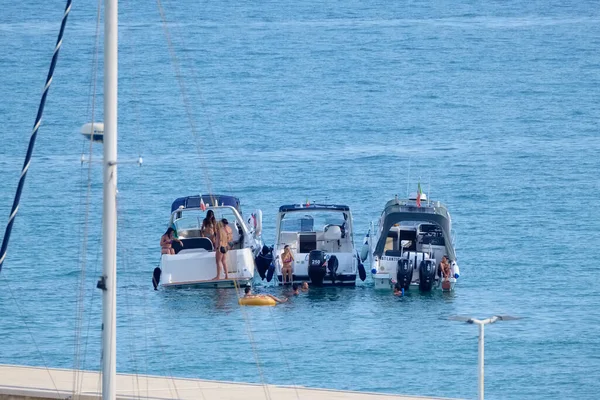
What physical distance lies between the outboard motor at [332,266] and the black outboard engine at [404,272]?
1.69 metres

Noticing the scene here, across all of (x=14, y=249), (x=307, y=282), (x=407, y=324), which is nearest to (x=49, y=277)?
(x=14, y=249)

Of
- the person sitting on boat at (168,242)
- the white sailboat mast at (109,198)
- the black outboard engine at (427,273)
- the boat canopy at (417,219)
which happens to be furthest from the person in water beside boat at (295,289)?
the white sailboat mast at (109,198)

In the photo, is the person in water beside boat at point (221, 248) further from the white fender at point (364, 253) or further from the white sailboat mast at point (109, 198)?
the white sailboat mast at point (109, 198)

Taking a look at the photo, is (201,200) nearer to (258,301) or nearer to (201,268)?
(201,268)

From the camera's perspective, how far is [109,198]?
650 inches

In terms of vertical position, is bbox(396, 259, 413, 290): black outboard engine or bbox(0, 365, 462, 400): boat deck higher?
bbox(396, 259, 413, 290): black outboard engine

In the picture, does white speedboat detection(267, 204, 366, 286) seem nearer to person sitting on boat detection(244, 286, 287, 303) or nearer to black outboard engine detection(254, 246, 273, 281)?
black outboard engine detection(254, 246, 273, 281)

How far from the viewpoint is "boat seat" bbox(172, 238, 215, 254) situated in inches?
1441

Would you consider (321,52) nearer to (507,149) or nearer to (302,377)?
(507,149)

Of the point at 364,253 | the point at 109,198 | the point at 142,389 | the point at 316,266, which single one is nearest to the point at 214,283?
the point at 316,266

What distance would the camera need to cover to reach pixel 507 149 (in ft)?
224

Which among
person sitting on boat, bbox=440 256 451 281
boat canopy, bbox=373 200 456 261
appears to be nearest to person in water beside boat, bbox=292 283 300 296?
boat canopy, bbox=373 200 456 261

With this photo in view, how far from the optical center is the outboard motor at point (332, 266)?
37.6 metres

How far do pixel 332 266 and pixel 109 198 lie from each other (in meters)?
21.4
